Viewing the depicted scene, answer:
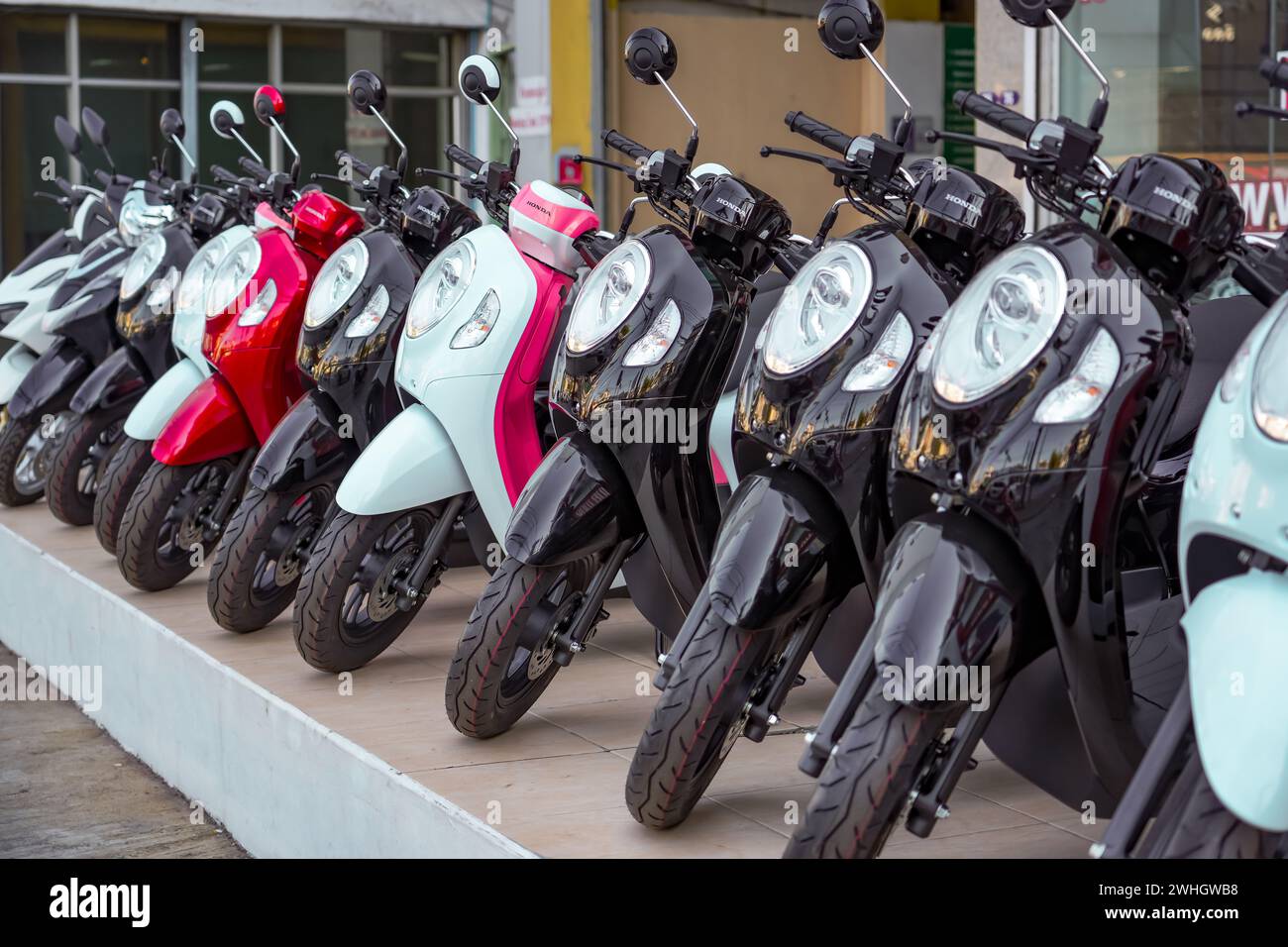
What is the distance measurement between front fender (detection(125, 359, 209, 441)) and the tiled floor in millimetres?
549

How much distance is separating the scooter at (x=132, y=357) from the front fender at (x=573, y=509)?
264cm

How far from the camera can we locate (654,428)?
10.2 ft

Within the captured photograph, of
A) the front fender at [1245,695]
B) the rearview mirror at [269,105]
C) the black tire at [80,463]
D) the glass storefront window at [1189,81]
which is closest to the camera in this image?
the front fender at [1245,695]

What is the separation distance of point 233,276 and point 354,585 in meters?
1.29

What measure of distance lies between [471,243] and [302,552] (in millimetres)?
937

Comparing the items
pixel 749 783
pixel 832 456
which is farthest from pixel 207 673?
pixel 832 456

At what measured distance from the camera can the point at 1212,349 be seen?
9.63 ft

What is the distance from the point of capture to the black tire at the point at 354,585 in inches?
144

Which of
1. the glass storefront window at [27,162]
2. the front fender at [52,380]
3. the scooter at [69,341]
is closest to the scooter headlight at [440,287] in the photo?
the scooter at [69,341]

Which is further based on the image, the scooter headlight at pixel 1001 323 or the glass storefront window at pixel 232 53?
the glass storefront window at pixel 232 53

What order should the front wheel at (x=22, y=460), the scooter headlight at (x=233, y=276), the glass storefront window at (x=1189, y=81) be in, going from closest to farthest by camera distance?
the scooter headlight at (x=233, y=276) < the front wheel at (x=22, y=460) < the glass storefront window at (x=1189, y=81)

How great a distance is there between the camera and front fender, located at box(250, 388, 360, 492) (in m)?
4.07

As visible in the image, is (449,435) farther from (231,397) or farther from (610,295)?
(231,397)

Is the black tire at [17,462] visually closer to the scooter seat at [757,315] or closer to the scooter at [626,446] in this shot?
the scooter seat at [757,315]
